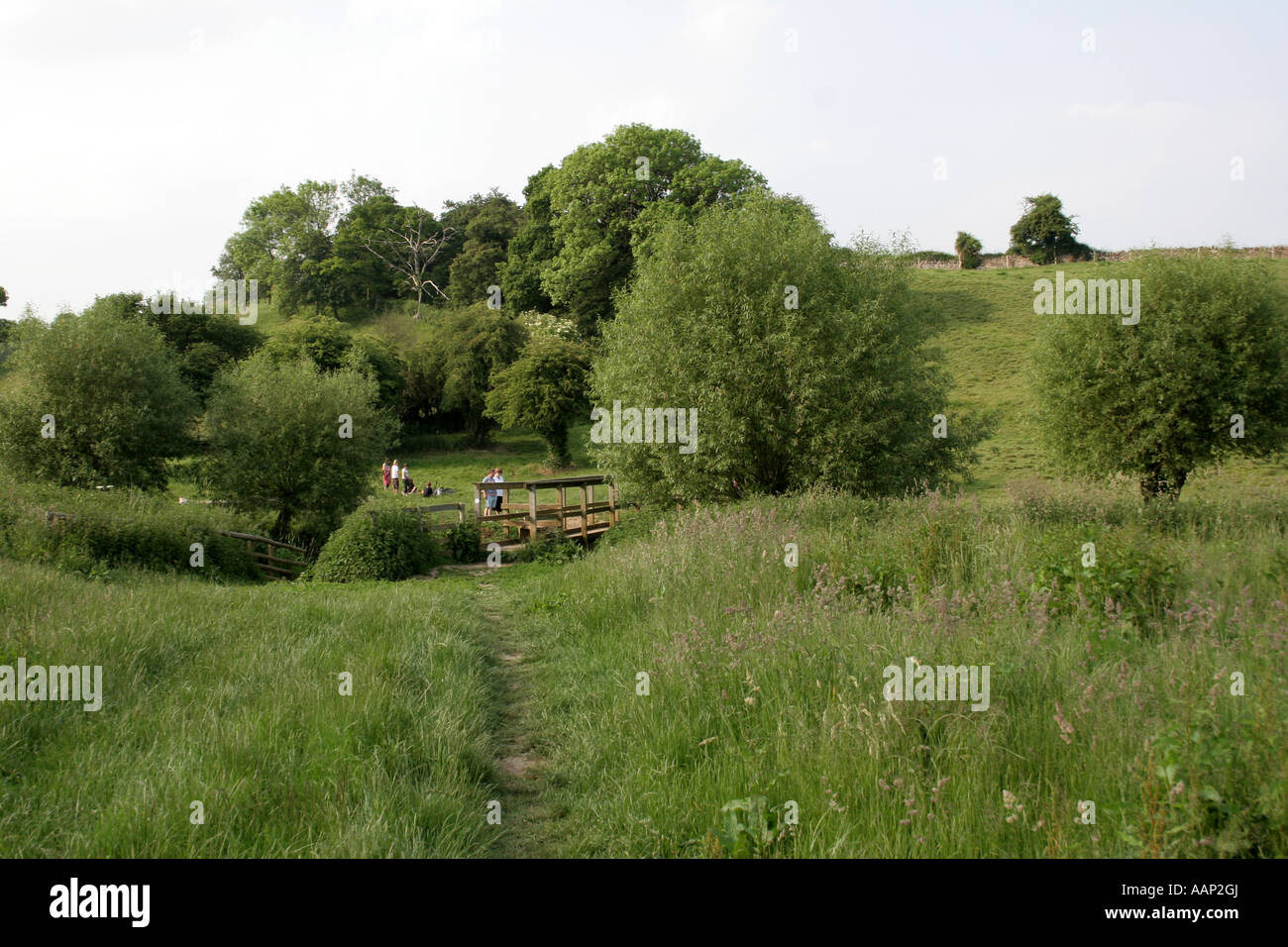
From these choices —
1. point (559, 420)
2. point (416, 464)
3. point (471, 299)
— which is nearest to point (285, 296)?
point (471, 299)

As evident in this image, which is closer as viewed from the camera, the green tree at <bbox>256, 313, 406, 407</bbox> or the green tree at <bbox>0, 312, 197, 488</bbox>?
the green tree at <bbox>0, 312, 197, 488</bbox>

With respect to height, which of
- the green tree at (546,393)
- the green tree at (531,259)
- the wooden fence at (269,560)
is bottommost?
the wooden fence at (269,560)

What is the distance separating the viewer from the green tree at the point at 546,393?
4472 cm

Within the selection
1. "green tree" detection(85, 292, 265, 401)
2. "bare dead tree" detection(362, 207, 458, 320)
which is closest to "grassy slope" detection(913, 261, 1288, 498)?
"green tree" detection(85, 292, 265, 401)

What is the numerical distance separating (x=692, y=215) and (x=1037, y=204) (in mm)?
45419

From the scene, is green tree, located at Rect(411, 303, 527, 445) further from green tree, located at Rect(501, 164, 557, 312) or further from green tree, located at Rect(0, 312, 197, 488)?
green tree, located at Rect(0, 312, 197, 488)

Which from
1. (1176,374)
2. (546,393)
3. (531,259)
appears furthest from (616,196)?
(1176,374)

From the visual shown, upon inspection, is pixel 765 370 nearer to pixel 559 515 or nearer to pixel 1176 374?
pixel 559 515

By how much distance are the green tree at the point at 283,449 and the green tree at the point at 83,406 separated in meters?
1.93

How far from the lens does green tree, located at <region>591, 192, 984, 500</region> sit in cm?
1986

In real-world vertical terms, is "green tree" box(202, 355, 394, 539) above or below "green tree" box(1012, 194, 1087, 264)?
below

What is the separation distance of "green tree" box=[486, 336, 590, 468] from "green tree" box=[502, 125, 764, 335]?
270 inches

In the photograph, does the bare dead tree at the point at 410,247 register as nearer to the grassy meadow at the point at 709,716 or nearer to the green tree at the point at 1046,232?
the green tree at the point at 1046,232

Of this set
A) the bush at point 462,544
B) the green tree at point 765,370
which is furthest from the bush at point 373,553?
the green tree at point 765,370
